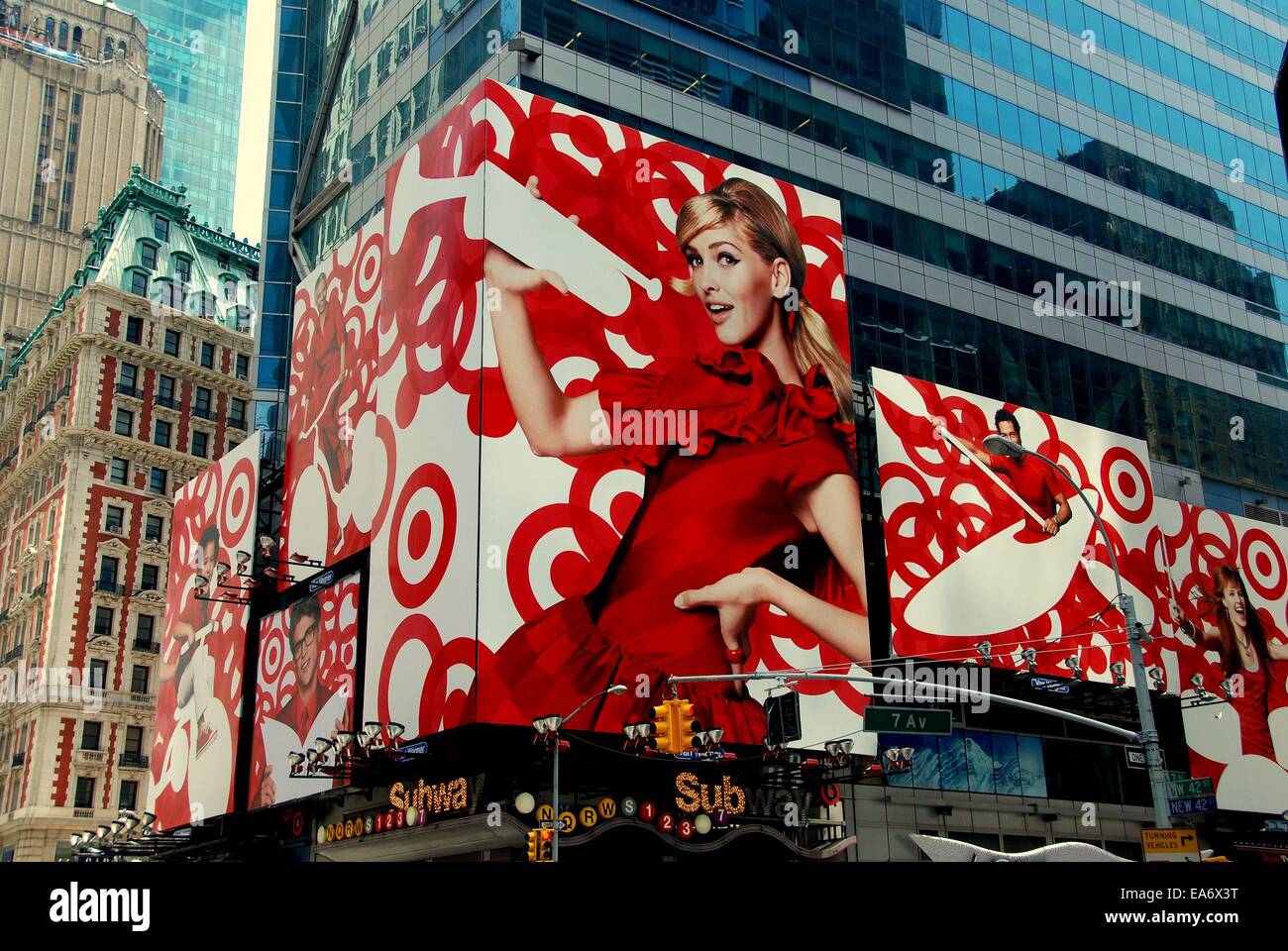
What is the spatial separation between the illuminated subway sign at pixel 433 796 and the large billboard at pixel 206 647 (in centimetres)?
1034

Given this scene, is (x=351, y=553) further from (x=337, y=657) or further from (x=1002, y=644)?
(x=1002, y=644)

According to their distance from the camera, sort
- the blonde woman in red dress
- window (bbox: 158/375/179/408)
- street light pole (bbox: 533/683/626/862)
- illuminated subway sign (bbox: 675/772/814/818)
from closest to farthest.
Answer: street light pole (bbox: 533/683/626/862) → the blonde woman in red dress → illuminated subway sign (bbox: 675/772/814/818) → window (bbox: 158/375/179/408)

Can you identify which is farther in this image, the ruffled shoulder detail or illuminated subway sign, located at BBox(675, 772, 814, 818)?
the ruffled shoulder detail

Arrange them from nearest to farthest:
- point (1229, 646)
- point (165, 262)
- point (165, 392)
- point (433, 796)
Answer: point (433, 796), point (1229, 646), point (165, 392), point (165, 262)

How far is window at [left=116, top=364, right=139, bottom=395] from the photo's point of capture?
89375 mm

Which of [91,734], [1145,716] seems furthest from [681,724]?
[91,734]

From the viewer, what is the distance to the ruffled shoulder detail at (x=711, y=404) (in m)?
39.2

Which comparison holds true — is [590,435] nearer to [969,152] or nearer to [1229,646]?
[969,152]

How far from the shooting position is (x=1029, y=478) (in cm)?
4822

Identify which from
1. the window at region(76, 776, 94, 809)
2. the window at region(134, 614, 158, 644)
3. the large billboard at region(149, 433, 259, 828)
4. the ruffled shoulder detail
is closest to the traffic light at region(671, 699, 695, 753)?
the ruffled shoulder detail

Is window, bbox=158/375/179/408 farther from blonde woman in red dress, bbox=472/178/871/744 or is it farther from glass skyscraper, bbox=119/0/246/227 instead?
glass skyscraper, bbox=119/0/246/227

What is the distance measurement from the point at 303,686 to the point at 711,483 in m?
15.1

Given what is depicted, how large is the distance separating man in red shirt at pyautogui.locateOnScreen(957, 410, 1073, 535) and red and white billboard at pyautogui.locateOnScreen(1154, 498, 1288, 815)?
623 centimetres

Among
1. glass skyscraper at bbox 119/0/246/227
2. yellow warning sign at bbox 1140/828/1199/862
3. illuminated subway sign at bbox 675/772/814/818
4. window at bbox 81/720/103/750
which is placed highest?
glass skyscraper at bbox 119/0/246/227
